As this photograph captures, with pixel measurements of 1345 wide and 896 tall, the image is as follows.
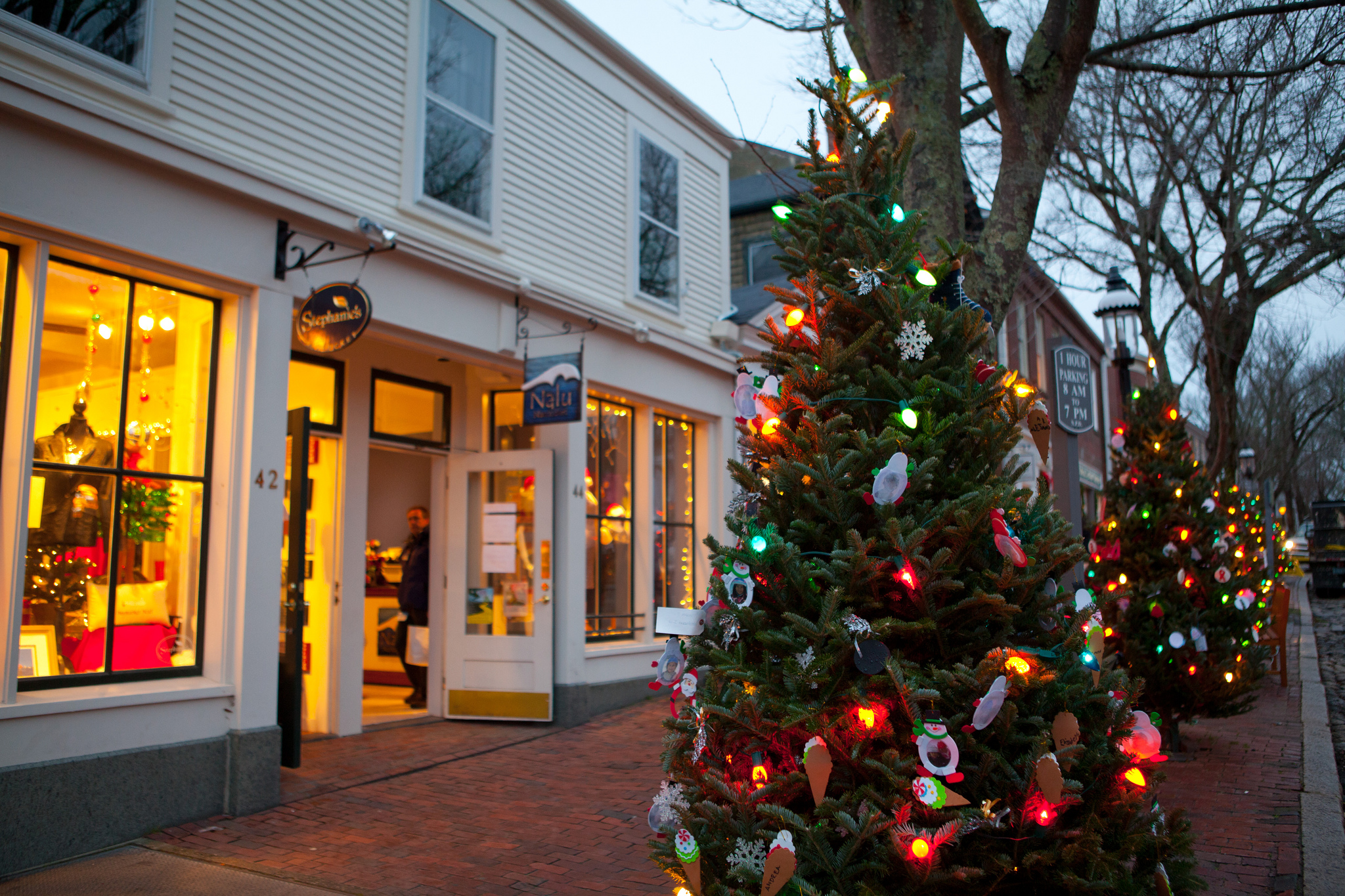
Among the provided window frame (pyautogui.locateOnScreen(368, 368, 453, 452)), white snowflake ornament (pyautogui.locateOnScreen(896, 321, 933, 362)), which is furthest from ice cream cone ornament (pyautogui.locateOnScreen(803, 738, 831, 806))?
window frame (pyautogui.locateOnScreen(368, 368, 453, 452))

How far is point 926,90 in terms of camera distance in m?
5.32

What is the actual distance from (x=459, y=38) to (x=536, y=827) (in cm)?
656

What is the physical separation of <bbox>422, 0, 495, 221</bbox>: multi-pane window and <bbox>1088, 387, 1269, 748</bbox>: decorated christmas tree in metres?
6.02

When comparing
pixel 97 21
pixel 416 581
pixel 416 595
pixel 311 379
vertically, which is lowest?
pixel 416 595

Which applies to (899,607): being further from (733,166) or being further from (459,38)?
(733,166)

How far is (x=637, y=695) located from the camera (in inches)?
365

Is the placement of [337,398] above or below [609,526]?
above

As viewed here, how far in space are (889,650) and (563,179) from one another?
7.15 m

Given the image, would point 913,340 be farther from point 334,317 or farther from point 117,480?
point 117,480

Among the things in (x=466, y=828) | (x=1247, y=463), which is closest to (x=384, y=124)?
(x=466, y=828)

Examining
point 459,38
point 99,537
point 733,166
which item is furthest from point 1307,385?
point 99,537

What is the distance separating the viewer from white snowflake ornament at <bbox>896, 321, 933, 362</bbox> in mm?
3219

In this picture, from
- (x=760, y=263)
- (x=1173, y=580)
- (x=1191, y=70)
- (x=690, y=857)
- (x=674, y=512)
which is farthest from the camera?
(x=760, y=263)

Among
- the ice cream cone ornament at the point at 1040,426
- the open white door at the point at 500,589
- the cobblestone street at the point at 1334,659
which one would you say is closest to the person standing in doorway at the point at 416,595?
the open white door at the point at 500,589
